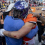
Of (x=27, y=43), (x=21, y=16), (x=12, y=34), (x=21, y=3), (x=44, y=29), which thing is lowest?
(x=44, y=29)

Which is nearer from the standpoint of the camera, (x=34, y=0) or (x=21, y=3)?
(x=21, y=3)

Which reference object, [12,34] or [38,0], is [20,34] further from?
[38,0]

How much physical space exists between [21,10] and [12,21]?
157 millimetres

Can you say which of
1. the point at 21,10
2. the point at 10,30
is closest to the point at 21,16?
the point at 21,10

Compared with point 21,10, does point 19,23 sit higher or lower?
lower

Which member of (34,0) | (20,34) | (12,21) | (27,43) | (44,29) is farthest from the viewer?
(34,0)

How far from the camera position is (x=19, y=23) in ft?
2.33

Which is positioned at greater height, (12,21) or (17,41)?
(12,21)

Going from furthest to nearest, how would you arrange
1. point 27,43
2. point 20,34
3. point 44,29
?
point 44,29, point 27,43, point 20,34

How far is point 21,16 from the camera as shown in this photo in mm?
804

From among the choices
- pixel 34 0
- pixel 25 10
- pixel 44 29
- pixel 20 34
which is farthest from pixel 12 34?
pixel 34 0

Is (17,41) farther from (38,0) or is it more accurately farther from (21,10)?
(38,0)

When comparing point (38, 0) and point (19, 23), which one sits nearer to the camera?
point (19, 23)

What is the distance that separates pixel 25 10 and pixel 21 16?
0.26ft
